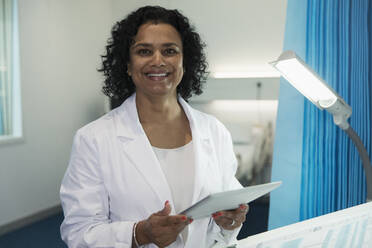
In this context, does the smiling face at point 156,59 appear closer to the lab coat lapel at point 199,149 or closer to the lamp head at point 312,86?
the lab coat lapel at point 199,149

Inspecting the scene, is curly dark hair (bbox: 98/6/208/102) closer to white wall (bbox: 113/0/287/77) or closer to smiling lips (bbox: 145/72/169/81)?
smiling lips (bbox: 145/72/169/81)

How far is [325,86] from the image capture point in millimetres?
1530

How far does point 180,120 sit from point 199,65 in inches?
10.7

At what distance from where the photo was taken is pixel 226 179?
59.3 inches

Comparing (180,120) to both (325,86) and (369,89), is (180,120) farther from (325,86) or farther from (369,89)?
(369,89)

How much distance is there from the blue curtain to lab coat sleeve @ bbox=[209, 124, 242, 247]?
532mm

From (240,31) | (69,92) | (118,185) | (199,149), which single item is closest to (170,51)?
(199,149)

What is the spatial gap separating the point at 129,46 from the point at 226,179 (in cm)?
65

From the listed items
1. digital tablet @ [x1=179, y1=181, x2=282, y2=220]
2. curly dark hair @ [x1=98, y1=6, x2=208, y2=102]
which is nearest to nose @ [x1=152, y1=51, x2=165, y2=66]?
curly dark hair @ [x1=98, y1=6, x2=208, y2=102]

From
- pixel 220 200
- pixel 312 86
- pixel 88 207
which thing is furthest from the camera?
pixel 312 86

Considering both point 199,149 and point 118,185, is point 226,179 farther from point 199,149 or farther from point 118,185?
point 118,185

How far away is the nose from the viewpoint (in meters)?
1.33

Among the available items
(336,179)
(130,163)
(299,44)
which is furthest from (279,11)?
(130,163)

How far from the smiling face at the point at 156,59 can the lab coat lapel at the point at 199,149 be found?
19 cm
